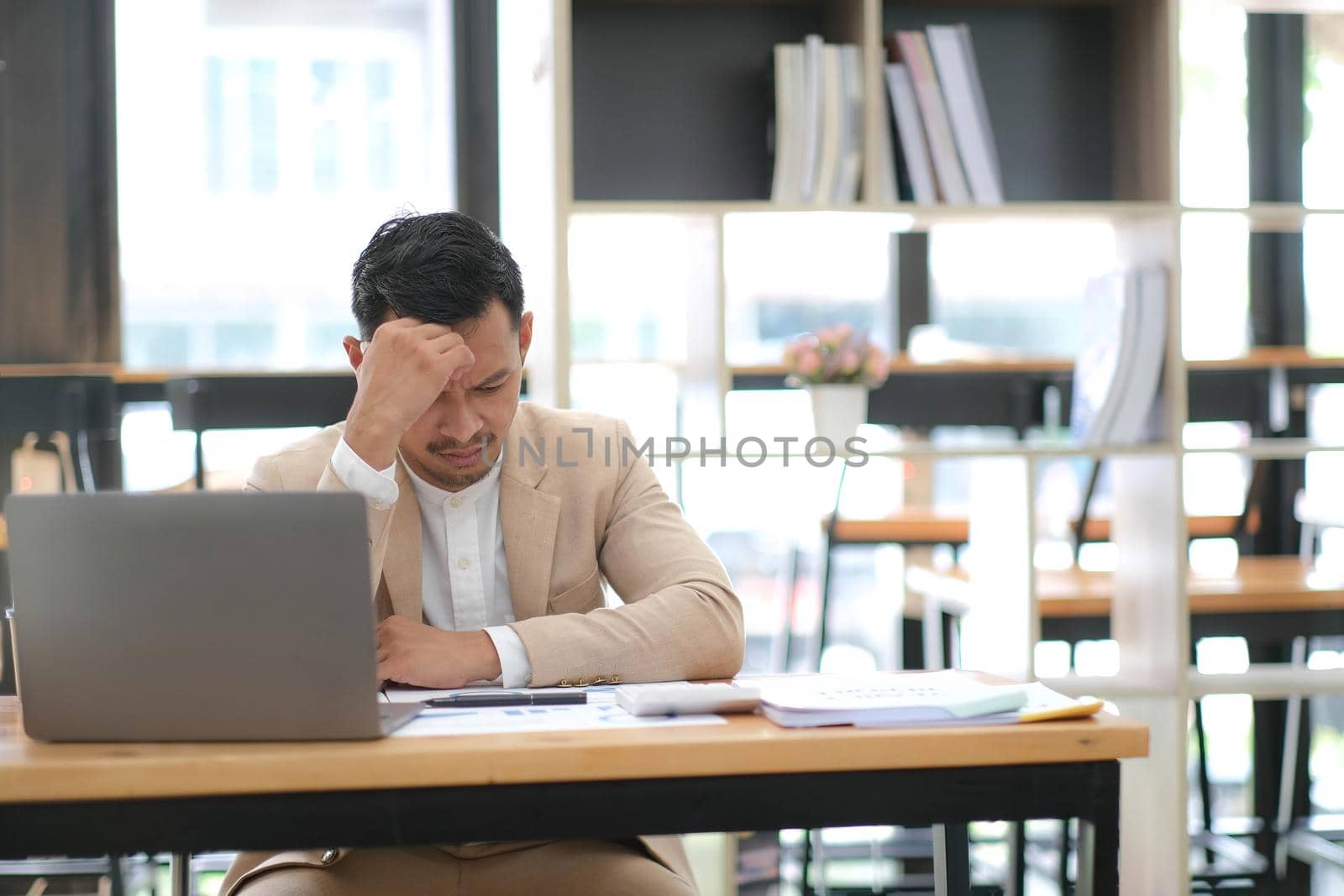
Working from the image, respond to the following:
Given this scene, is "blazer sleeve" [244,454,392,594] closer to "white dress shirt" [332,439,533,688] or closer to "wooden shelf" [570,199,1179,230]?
"white dress shirt" [332,439,533,688]

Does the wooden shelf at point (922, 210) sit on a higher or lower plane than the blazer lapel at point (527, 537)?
higher

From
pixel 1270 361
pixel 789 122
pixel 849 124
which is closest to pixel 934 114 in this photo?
pixel 849 124

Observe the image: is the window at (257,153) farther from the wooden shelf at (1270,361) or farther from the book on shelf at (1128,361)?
the wooden shelf at (1270,361)

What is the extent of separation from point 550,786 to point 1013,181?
224cm

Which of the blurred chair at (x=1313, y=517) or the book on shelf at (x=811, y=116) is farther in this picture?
the blurred chair at (x=1313, y=517)

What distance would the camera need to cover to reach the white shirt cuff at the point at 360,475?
1504mm

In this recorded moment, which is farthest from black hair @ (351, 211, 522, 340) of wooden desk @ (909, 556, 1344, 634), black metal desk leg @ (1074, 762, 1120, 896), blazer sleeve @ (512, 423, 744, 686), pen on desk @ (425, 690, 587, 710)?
wooden desk @ (909, 556, 1344, 634)

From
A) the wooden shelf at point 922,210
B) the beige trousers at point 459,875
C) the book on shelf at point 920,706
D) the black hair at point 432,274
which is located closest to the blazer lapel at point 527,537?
the black hair at point 432,274

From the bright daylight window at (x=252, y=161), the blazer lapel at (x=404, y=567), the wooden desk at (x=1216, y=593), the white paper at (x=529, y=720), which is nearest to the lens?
the white paper at (x=529, y=720)

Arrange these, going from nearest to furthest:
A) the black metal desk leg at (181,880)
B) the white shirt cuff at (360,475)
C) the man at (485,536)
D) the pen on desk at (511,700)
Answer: the pen on desk at (511,700), the man at (485,536), the white shirt cuff at (360,475), the black metal desk leg at (181,880)

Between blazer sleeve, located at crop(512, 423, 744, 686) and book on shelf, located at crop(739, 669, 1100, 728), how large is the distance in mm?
278

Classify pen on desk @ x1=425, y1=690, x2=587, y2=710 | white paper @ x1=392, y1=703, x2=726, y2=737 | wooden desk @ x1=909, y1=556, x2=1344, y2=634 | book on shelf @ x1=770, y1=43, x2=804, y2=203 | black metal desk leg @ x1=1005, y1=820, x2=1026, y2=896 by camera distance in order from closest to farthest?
1. white paper @ x1=392, y1=703, x2=726, y2=737
2. pen on desk @ x1=425, y1=690, x2=587, y2=710
3. black metal desk leg @ x1=1005, y1=820, x2=1026, y2=896
4. book on shelf @ x1=770, y1=43, x2=804, y2=203
5. wooden desk @ x1=909, y1=556, x2=1344, y2=634

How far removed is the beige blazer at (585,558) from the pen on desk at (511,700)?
0.15 meters

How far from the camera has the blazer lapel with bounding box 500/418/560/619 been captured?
1795 mm
